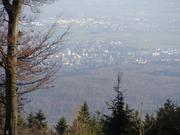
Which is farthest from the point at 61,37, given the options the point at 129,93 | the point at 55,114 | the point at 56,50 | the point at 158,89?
the point at 158,89

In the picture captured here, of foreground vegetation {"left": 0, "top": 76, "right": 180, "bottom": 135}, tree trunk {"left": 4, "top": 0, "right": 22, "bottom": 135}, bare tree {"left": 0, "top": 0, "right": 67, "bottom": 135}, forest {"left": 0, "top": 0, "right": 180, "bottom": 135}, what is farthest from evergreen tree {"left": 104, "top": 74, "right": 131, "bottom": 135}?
tree trunk {"left": 4, "top": 0, "right": 22, "bottom": 135}

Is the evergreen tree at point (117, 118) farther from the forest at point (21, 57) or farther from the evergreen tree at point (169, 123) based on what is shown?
the forest at point (21, 57)

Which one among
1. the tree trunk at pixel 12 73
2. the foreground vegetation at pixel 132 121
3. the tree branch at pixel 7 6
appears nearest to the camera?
the tree trunk at pixel 12 73

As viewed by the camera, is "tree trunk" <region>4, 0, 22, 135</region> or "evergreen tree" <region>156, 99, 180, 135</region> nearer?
"tree trunk" <region>4, 0, 22, 135</region>

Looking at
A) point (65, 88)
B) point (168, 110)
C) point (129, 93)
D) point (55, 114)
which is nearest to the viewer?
point (168, 110)

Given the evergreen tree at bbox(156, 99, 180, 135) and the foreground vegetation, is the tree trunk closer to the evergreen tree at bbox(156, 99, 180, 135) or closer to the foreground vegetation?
the foreground vegetation

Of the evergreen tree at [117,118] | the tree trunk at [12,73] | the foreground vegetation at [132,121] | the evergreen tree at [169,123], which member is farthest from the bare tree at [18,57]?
the evergreen tree at [117,118]

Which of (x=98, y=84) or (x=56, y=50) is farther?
(x=98, y=84)

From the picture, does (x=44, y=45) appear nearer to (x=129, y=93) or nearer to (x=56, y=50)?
(x=56, y=50)

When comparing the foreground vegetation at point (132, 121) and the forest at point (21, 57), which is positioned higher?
the forest at point (21, 57)
